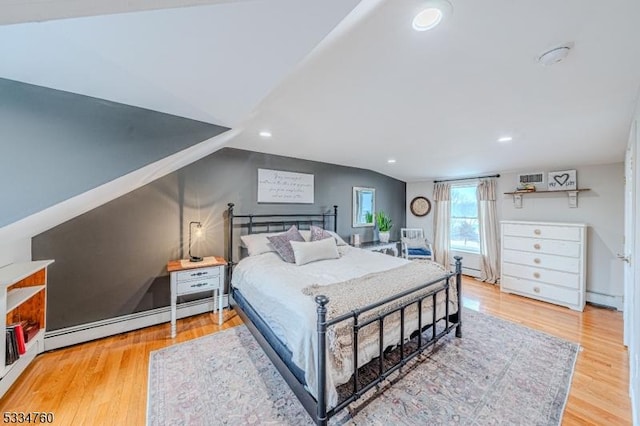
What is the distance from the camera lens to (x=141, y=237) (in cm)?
279

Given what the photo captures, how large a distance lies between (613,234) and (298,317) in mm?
4516

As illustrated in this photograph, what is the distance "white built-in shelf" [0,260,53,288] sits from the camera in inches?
66.1

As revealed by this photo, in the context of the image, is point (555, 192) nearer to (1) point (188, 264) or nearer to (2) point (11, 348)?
(1) point (188, 264)

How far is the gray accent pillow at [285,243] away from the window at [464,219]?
3543 millimetres

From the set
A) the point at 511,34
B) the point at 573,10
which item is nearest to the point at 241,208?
the point at 511,34

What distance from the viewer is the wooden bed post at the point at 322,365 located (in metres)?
1.44

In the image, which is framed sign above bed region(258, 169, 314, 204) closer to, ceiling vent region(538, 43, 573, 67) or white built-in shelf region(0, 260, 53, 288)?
white built-in shelf region(0, 260, 53, 288)

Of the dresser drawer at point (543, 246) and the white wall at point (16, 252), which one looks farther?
the dresser drawer at point (543, 246)

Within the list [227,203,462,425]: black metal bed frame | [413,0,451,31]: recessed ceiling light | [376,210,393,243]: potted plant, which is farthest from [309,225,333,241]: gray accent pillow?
[413,0,451,31]: recessed ceiling light

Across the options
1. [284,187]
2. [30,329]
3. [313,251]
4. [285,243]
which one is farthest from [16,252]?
[284,187]

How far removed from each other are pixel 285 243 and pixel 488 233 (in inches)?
150

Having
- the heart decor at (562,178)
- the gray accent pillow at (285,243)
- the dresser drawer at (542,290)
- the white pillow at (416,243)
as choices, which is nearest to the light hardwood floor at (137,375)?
the dresser drawer at (542,290)

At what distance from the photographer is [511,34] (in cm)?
126

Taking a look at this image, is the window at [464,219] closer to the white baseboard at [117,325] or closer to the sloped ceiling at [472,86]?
the sloped ceiling at [472,86]
